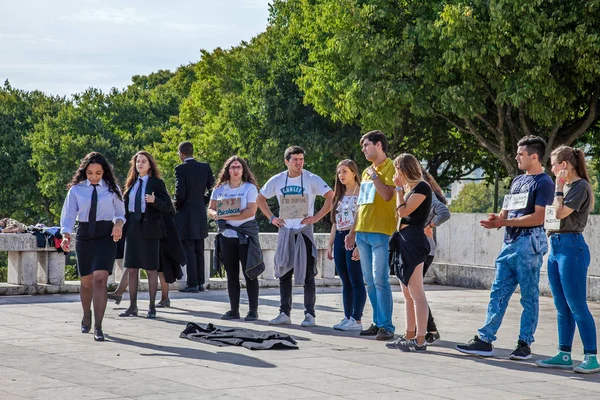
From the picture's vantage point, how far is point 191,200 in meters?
14.7

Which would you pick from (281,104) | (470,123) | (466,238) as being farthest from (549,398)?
(281,104)

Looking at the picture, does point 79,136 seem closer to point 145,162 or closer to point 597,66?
point 597,66

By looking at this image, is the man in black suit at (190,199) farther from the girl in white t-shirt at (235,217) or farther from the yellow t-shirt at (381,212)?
the yellow t-shirt at (381,212)

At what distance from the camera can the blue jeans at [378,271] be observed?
1027cm

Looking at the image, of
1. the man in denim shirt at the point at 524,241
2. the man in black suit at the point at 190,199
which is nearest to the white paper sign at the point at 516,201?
the man in denim shirt at the point at 524,241

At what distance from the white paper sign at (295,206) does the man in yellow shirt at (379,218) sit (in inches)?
44.1

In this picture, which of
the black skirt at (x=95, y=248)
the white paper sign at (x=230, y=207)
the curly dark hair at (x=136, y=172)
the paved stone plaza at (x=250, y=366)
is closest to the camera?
the paved stone plaza at (x=250, y=366)

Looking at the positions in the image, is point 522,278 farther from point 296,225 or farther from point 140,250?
point 140,250

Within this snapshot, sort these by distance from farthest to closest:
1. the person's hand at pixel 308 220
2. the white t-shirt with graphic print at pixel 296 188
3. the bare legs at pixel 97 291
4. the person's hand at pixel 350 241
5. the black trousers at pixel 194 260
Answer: the black trousers at pixel 194 260 < the white t-shirt with graphic print at pixel 296 188 < the person's hand at pixel 308 220 < the person's hand at pixel 350 241 < the bare legs at pixel 97 291

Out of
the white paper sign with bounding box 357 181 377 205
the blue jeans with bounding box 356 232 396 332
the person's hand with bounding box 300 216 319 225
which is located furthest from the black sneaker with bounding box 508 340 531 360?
the person's hand with bounding box 300 216 319 225

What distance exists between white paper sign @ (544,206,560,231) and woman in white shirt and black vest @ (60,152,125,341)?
13.0ft

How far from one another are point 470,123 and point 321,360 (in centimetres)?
2431

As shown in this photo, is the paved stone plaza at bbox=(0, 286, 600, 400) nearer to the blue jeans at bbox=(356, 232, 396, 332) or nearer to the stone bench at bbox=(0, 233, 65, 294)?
the blue jeans at bbox=(356, 232, 396, 332)

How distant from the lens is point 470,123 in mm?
32438
